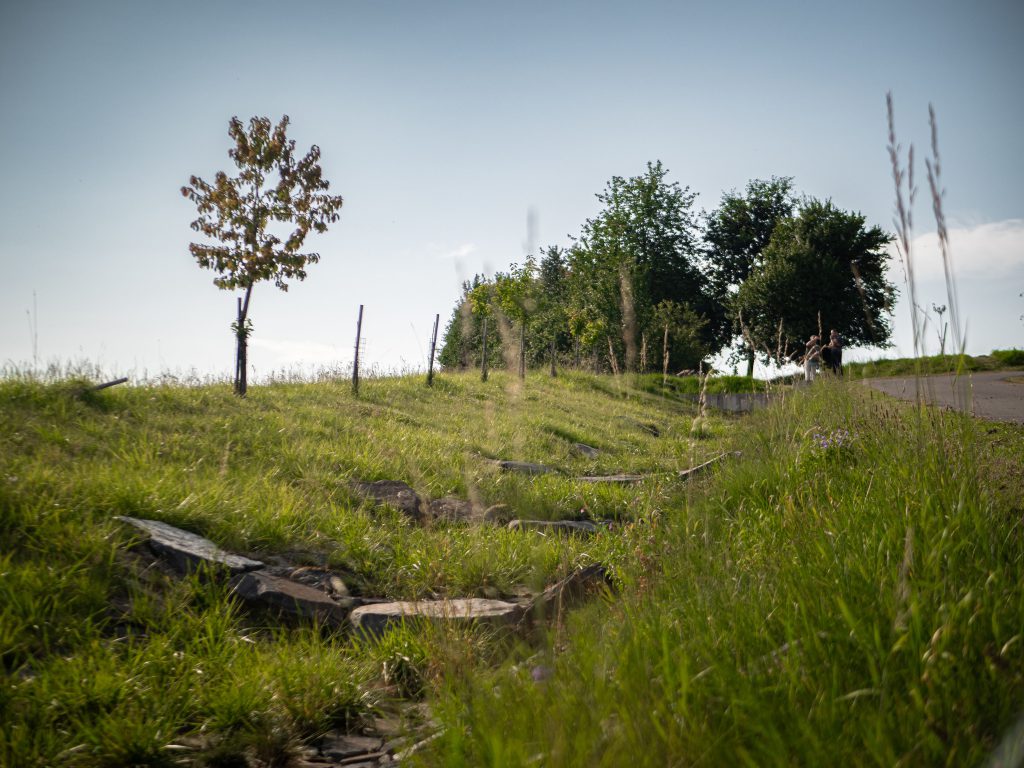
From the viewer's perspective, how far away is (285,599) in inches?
146

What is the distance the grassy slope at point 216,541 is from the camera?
2.63m

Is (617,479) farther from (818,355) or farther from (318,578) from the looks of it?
(318,578)

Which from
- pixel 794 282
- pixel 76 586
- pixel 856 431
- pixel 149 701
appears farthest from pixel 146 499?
pixel 794 282

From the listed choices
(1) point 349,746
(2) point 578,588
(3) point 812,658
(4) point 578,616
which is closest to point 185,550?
(1) point 349,746

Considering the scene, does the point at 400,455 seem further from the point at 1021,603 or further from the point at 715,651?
the point at 1021,603

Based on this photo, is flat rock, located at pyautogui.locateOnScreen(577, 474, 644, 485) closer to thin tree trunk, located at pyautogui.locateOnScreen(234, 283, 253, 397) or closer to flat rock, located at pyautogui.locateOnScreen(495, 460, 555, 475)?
flat rock, located at pyautogui.locateOnScreen(495, 460, 555, 475)

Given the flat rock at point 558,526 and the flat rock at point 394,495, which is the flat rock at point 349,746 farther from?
the flat rock at point 394,495

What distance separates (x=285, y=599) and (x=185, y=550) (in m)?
0.71

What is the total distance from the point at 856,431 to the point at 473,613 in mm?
3567

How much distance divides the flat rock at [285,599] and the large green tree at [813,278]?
31.1 metres

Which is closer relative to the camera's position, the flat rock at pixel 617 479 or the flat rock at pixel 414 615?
the flat rock at pixel 414 615

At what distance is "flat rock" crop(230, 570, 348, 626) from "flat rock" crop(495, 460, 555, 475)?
13.5 feet

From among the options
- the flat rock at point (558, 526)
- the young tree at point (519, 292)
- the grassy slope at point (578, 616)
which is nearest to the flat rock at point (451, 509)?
the grassy slope at point (578, 616)

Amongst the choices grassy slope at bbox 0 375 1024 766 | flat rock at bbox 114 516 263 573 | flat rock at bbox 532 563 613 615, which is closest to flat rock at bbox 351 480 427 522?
grassy slope at bbox 0 375 1024 766
